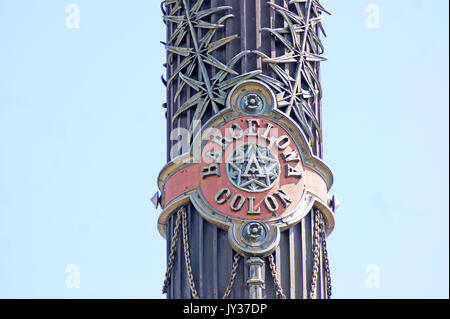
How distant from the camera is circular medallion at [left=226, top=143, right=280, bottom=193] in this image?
193ft

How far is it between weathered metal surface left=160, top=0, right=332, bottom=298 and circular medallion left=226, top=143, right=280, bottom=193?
1.42m

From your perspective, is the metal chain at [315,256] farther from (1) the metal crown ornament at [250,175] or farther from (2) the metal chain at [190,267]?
(2) the metal chain at [190,267]

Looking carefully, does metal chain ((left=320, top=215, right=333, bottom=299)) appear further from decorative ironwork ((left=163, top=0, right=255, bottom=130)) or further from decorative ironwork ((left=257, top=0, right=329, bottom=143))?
decorative ironwork ((left=163, top=0, right=255, bottom=130))

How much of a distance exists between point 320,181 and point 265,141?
7.23ft

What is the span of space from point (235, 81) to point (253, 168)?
9.44 ft

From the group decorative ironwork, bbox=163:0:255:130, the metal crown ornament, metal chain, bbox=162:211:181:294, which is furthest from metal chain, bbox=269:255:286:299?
decorative ironwork, bbox=163:0:255:130

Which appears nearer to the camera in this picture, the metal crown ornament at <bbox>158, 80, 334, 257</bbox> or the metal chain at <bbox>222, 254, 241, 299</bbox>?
the metal chain at <bbox>222, 254, 241, 299</bbox>

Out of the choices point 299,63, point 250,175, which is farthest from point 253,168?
point 299,63

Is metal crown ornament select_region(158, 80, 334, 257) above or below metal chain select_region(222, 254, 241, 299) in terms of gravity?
above

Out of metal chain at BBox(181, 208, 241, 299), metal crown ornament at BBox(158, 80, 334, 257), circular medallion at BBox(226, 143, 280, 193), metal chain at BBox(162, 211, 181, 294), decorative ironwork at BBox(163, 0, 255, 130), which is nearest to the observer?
metal chain at BBox(181, 208, 241, 299)

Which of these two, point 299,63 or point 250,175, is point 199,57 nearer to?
point 299,63

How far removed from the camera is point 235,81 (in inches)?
2366

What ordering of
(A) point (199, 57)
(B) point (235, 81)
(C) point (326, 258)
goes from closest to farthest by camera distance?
(C) point (326, 258) → (B) point (235, 81) → (A) point (199, 57)

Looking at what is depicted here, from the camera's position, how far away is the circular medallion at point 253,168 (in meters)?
58.9
